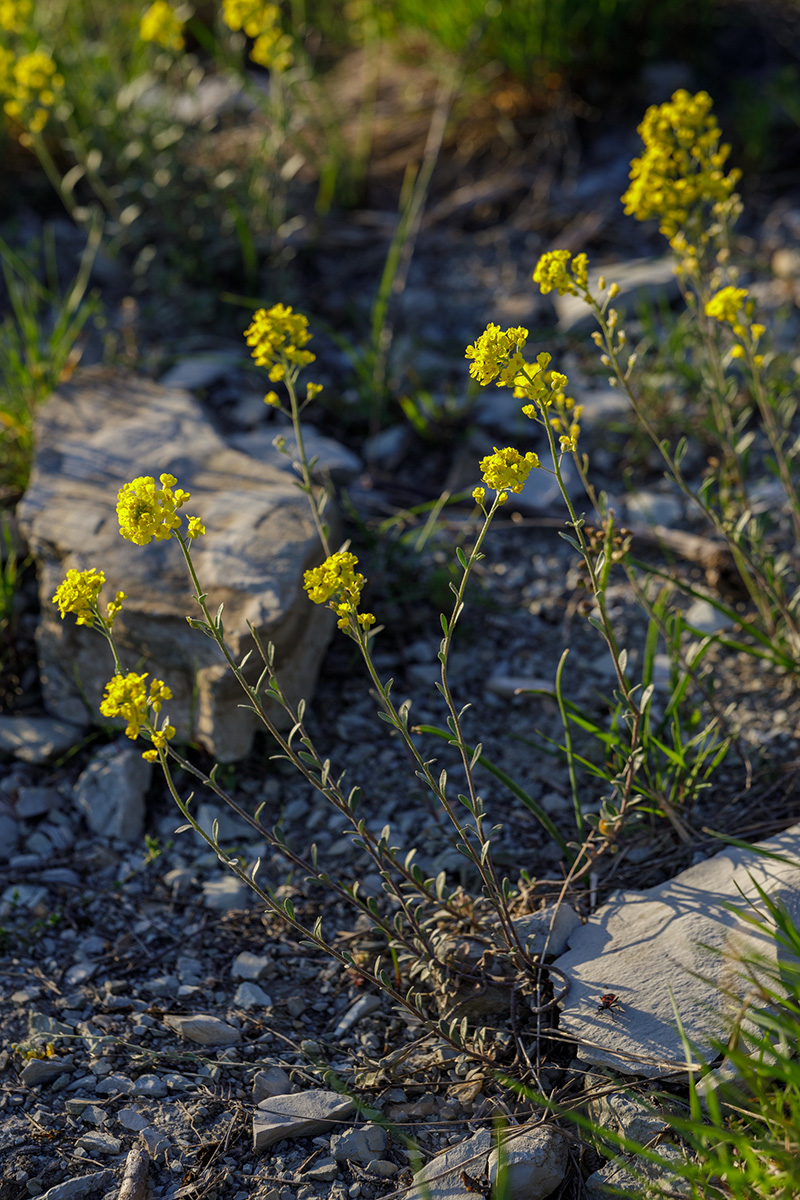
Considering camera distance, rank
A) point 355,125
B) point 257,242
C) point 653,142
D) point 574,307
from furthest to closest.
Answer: point 355,125, point 257,242, point 574,307, point 653,142

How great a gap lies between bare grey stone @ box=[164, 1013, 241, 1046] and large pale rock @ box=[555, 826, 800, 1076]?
0.73m

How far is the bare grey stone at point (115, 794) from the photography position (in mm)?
2676

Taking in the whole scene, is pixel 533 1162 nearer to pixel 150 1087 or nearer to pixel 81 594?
pixel 150 1087

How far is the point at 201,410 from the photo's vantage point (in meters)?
3.56

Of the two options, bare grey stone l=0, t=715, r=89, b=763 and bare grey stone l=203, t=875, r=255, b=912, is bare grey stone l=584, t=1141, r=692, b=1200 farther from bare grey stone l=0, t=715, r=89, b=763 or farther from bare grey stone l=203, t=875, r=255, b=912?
bare grey stone l=0, t=715, r=89, b=763

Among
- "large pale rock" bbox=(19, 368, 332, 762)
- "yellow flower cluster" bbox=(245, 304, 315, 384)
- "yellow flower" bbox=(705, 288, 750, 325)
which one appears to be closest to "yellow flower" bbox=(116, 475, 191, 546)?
"yellow flower cluster" bbox=(245, 304, 315, 384)

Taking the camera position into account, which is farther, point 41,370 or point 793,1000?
point 41,370

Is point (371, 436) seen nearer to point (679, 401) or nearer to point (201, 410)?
point (201, 410)

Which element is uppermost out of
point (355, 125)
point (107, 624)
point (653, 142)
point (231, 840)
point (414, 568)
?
point (653, 142)

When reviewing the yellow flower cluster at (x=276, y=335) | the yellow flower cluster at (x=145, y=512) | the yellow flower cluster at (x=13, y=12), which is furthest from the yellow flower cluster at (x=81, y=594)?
the yellow flower cluster at (x=13, y=12)

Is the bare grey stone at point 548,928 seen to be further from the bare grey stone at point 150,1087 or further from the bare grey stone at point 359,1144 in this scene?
the bare grey stone at point 150,1087

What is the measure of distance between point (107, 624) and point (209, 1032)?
957 millimetres

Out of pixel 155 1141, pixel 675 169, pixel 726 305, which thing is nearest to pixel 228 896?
→ pixel 155 1141

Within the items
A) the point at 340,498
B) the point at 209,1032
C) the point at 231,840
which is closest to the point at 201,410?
the point at 340,498
